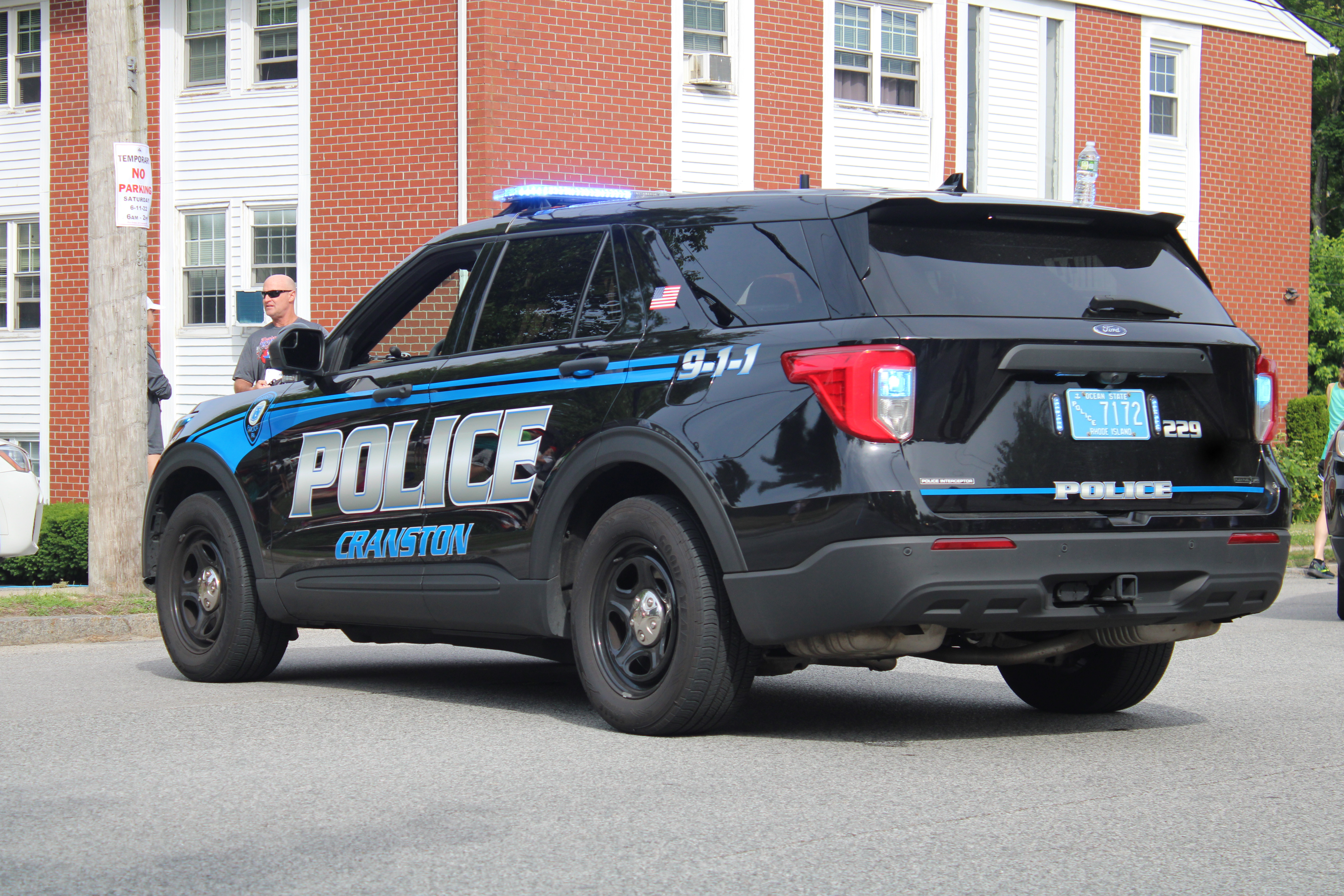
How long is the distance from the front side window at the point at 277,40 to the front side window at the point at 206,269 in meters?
1.92

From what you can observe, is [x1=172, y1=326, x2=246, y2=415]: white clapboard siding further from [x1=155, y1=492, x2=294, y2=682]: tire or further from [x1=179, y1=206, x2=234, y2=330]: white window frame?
[x1=155, y1=492, x2=294, y2=682]: tire

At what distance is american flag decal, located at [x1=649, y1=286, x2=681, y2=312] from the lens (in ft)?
19.4

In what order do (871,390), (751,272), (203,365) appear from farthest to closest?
(203,365)
(751,272)
(871,390)

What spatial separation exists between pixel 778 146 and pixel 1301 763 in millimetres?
15391

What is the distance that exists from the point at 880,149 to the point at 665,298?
1584cm

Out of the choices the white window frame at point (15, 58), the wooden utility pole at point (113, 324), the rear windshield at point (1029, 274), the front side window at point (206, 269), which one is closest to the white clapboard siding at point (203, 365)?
the front side window at point (206, 269)

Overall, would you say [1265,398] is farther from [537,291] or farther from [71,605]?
[71,605]

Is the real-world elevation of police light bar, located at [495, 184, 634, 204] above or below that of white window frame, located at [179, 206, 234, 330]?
below

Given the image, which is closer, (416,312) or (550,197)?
(550,197)

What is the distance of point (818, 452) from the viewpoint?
520 centimetres

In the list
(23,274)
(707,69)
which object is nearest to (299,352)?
(707,69)

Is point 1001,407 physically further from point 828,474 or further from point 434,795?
point 434,795

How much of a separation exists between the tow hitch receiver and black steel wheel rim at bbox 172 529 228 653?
13.2 feet

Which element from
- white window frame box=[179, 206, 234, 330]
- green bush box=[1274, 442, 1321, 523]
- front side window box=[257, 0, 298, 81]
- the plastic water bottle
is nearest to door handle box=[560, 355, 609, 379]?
the plastic water bottle
